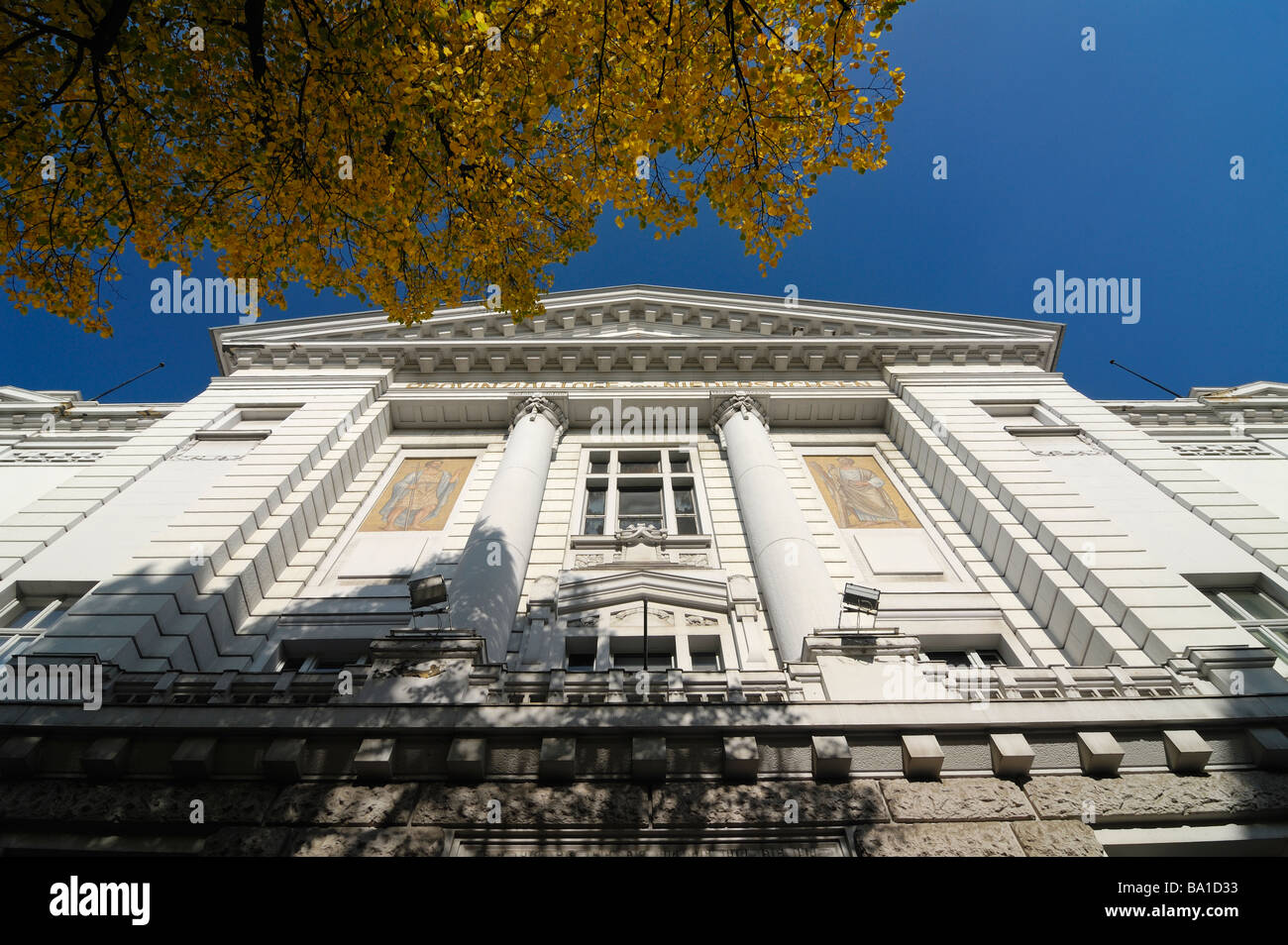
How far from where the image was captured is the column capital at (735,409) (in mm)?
18891

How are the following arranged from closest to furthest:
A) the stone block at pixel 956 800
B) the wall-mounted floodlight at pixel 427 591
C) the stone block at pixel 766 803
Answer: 1. the stone block at pixel 766 803
2. the stone block at pixel 956 800
3. the wall-mounted floodlight at pixel 427 591

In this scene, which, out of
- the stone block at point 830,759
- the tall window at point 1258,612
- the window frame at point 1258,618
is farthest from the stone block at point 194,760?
the tall window at point 1258,612

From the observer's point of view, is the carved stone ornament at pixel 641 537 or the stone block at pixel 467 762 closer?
the stone block at pixel 467 762

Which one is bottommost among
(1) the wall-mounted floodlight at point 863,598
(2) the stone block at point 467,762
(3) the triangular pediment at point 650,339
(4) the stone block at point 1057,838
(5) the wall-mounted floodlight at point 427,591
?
(4) the stone block at point 1057,838

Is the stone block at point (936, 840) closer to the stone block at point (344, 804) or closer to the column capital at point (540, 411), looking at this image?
the stone block at point (344, 804)

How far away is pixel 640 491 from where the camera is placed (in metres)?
17.5

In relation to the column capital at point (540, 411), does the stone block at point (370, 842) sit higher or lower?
lower

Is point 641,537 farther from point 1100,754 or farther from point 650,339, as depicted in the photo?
point 1100,754

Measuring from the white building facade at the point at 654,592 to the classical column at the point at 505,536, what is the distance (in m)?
0.11

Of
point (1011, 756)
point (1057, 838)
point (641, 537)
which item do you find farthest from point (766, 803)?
point (641, 537)

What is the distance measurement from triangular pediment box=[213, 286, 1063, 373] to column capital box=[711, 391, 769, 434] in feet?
5.80

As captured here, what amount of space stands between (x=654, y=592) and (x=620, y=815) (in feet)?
21.4

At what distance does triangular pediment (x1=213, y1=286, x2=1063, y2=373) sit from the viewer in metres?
20.2

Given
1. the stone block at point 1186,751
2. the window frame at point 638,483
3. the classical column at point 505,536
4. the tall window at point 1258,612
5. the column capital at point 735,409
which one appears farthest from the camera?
the column capital at point 735,409
